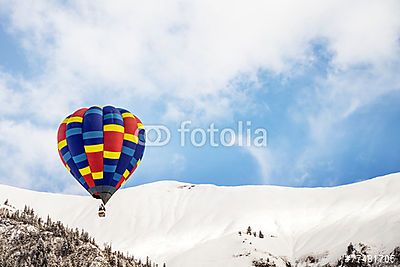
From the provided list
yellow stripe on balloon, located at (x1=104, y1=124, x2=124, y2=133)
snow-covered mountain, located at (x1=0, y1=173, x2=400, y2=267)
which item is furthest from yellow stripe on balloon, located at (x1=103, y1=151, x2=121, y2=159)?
snow-covered mountain, located at (x1=0, y1=173, x2=400, y2=267)

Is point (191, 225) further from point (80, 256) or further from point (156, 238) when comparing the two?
point (80, 256)

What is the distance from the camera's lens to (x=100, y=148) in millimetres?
51281

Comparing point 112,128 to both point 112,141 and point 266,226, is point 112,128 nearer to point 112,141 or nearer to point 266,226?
point 112,141

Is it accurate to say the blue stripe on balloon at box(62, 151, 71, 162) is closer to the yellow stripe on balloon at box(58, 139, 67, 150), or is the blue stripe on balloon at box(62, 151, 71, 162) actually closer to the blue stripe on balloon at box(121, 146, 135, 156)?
the yellow stripe on balloon at box(58, 139, 67, 150)

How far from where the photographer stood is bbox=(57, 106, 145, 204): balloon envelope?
50.9 m

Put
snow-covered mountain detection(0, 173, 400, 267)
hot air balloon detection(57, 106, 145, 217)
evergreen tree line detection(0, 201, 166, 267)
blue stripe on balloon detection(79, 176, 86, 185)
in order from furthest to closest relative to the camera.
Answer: evergreen tree line detection(0, 201, 166, 267)
snow-covered mountain detection(0, 173, 400, 267)
blue stripe on balloon detection(79, 176, 86, 185)
hot air balloon detection(57, 106, 145, 217)

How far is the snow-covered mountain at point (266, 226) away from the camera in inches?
4958

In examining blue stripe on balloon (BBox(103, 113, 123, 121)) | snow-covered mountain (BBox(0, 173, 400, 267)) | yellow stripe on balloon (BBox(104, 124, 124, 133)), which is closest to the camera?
yellow stripe on balloon (BBox(104, 124, 124, 133))

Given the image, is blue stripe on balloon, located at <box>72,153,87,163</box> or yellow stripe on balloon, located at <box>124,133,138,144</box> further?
yellow stripe on balloon, located at <box>124,133,138,144</box>

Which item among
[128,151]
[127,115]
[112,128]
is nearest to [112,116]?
[112,128]

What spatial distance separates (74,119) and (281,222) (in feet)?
386

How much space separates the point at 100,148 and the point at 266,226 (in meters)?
113

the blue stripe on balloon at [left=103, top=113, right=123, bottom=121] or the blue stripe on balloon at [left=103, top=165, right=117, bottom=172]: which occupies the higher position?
the blue stripe on balloon at [left=103, top=113, right=123, bottom=121]

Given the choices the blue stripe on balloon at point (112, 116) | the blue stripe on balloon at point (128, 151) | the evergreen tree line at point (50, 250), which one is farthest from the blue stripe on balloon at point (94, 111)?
the evergreen tree line at point (50, 250)
